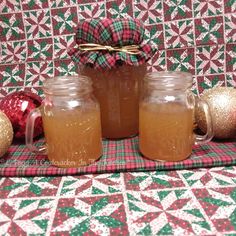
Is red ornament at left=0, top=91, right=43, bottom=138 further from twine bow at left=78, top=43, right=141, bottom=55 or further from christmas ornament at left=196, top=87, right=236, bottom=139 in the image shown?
christmas ornament at left=196, top=87, right=236, bottom=139

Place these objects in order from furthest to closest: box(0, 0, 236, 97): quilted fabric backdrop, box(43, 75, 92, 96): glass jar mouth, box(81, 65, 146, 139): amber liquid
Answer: box(0, 0, 236, 97): quilted fabric backdrop, box(81, 65, 146, 139): amber liquid, box(43, 75, 92, 96): glass jar mouth

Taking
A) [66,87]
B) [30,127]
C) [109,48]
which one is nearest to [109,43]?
[109,48]

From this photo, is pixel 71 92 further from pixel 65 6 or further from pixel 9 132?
pixel 65 6

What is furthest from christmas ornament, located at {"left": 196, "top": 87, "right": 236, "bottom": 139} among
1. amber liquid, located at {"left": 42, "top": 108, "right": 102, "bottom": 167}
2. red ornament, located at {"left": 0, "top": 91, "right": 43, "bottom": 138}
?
red ornament, located at {"left": 0, "top": 91, "right": 43, "bottom": 138}

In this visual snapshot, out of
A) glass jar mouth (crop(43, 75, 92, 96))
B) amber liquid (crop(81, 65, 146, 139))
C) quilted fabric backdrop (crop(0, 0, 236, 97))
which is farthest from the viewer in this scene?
quilted fabric backdrop (crop(0, 0, 236, 97))

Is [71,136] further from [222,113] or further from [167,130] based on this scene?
[222,113]

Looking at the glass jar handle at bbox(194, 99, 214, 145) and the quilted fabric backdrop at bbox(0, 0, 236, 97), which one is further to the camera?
the quilted fabric backdrop at bbox(0, 0, 236, 97)
